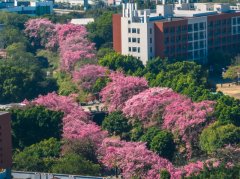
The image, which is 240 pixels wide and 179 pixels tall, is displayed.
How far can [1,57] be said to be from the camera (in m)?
56.7

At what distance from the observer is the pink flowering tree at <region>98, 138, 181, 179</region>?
100 ft

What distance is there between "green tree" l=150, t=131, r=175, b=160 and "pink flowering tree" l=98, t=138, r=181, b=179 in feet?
3.94

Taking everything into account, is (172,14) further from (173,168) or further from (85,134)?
(173,168)

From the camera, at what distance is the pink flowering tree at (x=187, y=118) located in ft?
117

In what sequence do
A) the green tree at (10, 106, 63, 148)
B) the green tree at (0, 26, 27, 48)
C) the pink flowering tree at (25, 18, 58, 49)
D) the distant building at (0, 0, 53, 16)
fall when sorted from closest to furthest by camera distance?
the green tree at (10, 106, 63, 148) < the green tree at (0, 26, 27, 48) < the pink flowering tree at (25, 18, 58, 49) < the distant building at (0, 0, 53, 16)

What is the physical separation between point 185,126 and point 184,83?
7.97 m

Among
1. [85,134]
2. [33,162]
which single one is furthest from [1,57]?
[33,162]

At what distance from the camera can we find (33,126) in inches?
1416

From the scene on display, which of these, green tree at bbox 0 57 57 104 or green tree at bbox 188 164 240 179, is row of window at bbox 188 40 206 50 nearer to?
green tree at bbox 0 57 57 104

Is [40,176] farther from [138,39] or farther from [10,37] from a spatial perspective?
[10,37]

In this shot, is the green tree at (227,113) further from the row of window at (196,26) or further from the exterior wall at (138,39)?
the row of window at (196,26)

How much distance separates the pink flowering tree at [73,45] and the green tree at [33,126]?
16.4 m

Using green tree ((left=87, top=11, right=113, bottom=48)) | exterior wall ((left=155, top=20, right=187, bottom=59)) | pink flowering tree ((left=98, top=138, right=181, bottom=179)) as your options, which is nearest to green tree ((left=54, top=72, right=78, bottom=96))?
exterior wall ((left=155, top=20, right=187, bottom=59))

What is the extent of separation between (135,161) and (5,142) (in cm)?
485
